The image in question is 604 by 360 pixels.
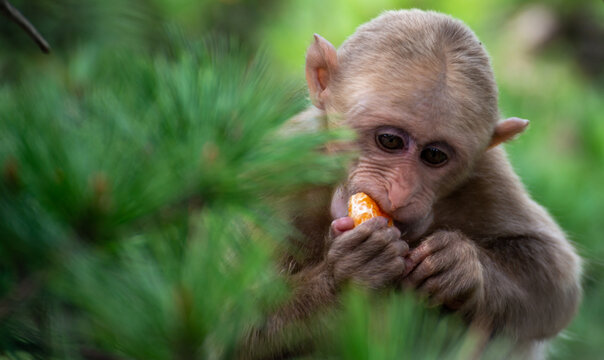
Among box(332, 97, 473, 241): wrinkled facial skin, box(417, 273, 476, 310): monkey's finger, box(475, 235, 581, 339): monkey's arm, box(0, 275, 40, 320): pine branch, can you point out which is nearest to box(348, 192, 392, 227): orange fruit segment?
box(332, 97, 473, 241): wrinkled facial skin

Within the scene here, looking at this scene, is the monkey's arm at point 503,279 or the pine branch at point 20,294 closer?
the pine branch at point 20,294

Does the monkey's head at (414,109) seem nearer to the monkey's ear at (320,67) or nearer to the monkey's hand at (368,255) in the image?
the monkey's ear at (320,67)

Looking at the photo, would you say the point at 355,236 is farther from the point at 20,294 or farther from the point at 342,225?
the point at 20,294

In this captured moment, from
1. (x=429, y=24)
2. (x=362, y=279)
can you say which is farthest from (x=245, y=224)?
(x=429, y=24)

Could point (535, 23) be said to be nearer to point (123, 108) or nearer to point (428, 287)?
point (428, 287)

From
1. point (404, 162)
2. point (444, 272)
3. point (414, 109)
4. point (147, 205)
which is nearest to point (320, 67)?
point (414, 109)

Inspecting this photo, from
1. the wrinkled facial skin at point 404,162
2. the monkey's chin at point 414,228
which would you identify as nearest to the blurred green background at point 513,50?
the wrinkled facial skin at point 404,162
